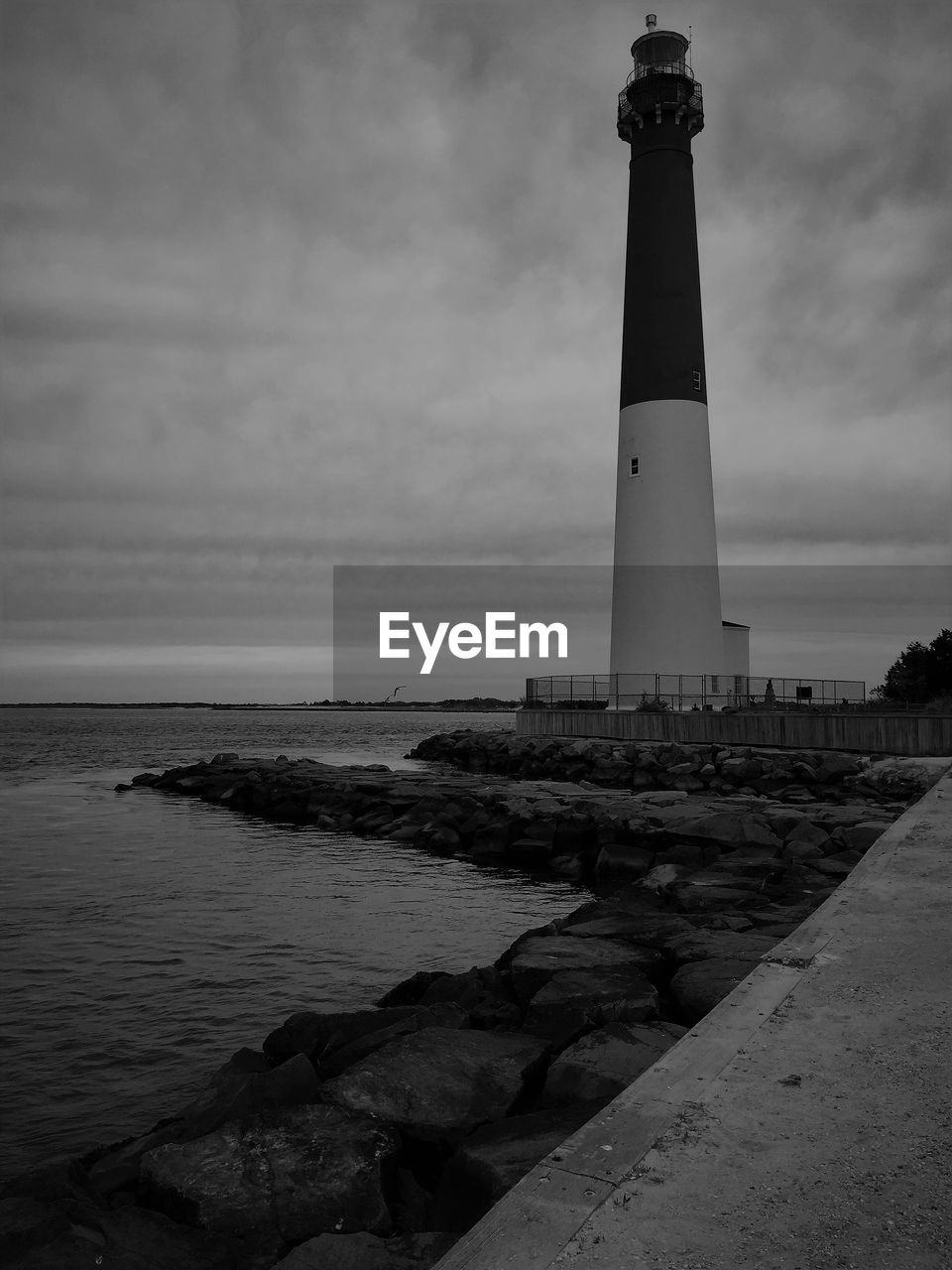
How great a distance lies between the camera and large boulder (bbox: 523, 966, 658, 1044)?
17.0ft

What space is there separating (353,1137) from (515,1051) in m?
1.14

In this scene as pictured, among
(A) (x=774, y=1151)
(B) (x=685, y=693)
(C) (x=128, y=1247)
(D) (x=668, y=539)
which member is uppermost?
(D) (x=668, y=539)

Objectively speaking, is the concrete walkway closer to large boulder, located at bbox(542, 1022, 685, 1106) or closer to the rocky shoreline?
large boulder, located at bbox(542, 1022, 685, 1106)

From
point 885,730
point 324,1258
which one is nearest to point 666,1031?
point 324,1258

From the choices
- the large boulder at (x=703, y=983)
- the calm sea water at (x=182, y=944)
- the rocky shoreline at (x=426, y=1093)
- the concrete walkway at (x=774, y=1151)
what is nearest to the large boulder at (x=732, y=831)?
the rocky shoreline at (x=426, y=1093)

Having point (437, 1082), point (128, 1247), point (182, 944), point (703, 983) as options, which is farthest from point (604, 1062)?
point (182, 944)

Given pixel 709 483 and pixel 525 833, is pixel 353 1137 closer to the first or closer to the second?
pixel 525 833

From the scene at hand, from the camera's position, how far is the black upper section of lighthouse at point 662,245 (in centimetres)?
2339

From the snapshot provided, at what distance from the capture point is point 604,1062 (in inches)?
174

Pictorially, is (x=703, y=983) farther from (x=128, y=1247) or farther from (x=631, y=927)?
(x=128, y=1247)

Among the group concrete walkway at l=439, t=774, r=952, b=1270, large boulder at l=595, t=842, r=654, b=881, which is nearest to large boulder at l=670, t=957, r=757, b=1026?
concrete walkway at l=439, t=774, r=952, b=1270

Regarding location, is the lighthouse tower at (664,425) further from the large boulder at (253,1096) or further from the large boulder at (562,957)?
the large boulder at (253,1096)

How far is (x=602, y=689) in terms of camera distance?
26.6 meters

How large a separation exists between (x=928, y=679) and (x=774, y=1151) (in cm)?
3460
